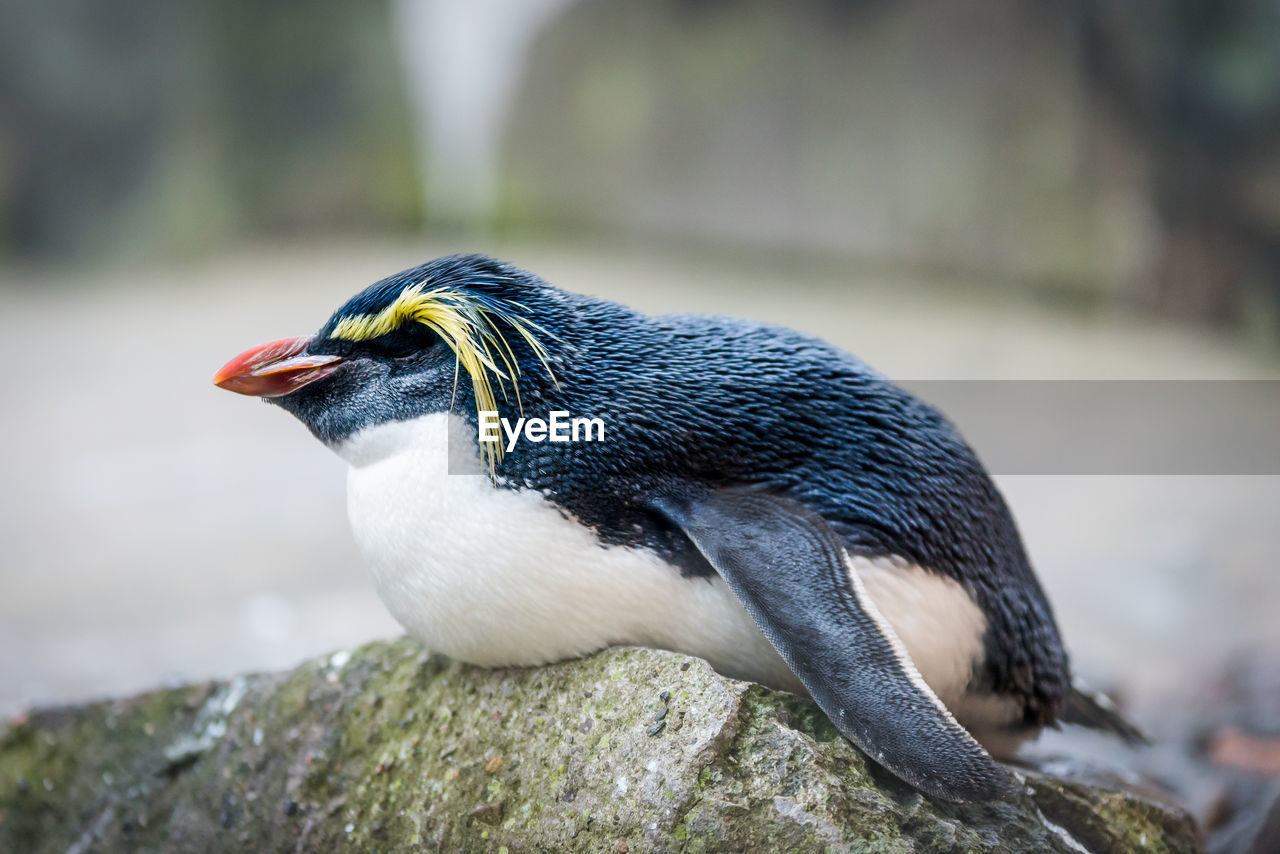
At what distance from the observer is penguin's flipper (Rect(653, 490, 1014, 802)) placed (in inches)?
44.3

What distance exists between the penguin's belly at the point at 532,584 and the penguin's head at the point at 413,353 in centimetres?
5

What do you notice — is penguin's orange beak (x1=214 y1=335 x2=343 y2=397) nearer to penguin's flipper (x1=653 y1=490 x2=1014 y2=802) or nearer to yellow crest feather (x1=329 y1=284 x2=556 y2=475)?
yellow crest feather (x1=329 y1=284 x2=556 y2=475)

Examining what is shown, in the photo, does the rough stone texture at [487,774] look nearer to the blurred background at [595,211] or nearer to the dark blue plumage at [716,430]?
the dark blue plumage at [716,430]

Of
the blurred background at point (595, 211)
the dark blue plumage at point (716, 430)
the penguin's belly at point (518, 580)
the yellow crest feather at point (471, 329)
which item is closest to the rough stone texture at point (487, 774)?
the penguin's belly at point (518, 580)

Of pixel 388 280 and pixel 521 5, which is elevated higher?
pixel 521 5

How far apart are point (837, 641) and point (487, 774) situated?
19.5 inches

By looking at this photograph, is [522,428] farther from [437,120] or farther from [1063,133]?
[437,120]

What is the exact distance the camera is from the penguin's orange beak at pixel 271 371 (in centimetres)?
140

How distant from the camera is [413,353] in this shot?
4.64 ft

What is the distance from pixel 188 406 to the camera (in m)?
4.60

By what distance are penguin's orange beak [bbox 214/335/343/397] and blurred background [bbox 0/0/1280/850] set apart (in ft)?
5.97

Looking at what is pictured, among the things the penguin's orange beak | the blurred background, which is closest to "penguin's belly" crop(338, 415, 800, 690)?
the penguin's orange beak

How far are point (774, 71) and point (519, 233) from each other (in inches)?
69.4

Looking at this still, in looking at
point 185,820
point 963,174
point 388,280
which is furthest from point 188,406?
point 963,174
